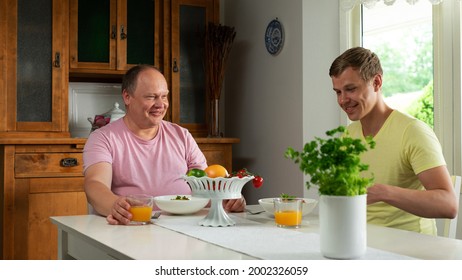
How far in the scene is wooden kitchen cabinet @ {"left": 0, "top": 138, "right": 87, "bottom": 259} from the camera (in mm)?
3293

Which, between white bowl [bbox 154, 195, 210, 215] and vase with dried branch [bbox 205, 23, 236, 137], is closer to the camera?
white bowl [bbox 154, 195, 210, 215]

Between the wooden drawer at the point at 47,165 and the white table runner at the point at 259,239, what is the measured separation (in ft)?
5.41

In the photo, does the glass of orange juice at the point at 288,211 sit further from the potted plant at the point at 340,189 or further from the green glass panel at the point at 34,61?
the green glass panel at the point at 34,61

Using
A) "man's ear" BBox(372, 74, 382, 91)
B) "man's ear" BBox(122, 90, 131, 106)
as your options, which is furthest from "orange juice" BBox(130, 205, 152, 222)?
"man's ear" BBox(372, 74, 382, 91)

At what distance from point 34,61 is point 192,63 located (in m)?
1.01

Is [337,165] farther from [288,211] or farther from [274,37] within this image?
[274,37]

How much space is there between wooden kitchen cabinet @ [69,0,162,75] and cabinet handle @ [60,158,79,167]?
0.59 metres

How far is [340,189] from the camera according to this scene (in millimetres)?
1251

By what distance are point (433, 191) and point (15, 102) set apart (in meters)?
2.57

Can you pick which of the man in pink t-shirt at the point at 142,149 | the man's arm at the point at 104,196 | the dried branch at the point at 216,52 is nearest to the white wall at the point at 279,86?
the dried branch at the point at 216,52

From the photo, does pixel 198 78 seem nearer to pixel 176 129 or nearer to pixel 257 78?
pixel 257 78

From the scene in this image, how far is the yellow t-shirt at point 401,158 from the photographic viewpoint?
1.86 meters

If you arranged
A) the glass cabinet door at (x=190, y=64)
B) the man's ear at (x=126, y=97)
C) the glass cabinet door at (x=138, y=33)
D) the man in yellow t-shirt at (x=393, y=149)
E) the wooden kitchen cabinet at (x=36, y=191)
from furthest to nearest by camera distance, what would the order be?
the glass cabinet door at (x=190, y=64), the glass cabinet door at (x=138, y=33), the wooden kitchen cabinet at (x=36, y=191), the man's ear at (x=126, y=97), the man in yellow t-shirt at (x=393, y=149)

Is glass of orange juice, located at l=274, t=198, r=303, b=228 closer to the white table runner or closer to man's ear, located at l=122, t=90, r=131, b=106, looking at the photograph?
the white table runner
